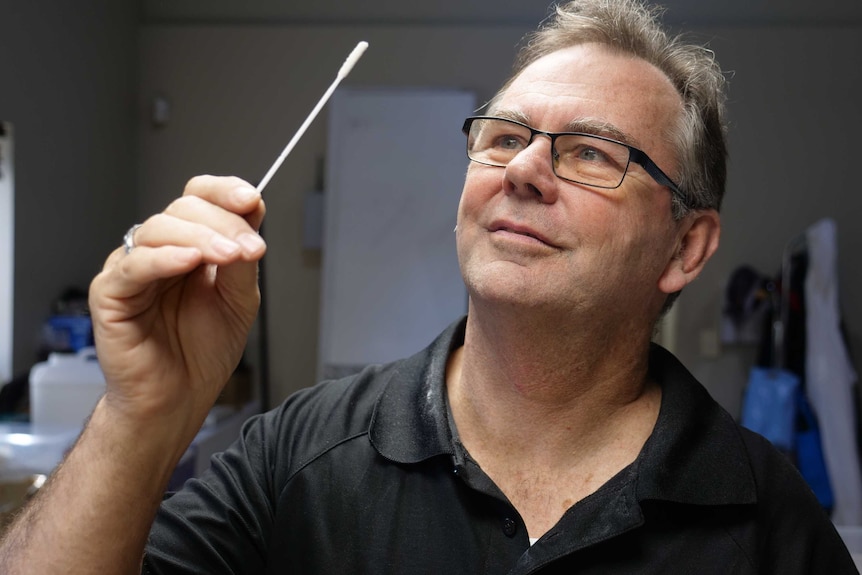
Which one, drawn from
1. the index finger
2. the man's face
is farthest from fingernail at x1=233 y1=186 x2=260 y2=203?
the man's face

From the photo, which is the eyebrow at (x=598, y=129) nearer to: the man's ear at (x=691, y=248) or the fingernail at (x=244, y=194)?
the man's ear at (x=691, y=248)

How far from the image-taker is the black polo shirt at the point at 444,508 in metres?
1.04

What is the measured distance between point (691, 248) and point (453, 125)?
2469 millimetres

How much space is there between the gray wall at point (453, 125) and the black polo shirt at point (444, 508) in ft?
8.78

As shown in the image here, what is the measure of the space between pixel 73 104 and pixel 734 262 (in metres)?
3.27

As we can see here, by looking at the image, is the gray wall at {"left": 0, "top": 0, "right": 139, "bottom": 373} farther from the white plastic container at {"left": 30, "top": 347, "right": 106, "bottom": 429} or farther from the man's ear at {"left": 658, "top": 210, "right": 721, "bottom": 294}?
the man's ear at {"left": 658, "top": 210, "right": 721, "bottom": 294}

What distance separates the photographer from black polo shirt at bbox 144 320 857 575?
1044 millimetres

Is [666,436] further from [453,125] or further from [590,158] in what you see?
[453,125]

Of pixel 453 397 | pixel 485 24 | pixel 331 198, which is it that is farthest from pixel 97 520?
pixel 485 24

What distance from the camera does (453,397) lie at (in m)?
1.27

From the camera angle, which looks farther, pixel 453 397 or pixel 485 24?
pixel 485 24

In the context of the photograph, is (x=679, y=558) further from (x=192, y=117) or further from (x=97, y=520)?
(x=192, y=117)

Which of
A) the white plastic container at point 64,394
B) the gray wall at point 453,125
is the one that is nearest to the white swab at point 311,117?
the white plastic container at point 64,394

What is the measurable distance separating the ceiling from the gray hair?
8.65 feet
